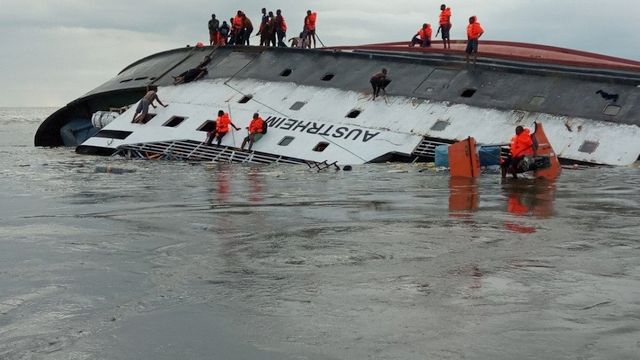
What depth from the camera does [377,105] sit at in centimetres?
2484

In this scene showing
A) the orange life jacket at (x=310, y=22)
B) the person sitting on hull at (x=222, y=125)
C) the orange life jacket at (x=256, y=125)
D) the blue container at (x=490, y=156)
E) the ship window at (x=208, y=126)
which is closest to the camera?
the blue container at (x=490, y=156)

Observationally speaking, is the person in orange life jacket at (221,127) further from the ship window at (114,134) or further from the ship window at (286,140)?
the ship window at (114,134)

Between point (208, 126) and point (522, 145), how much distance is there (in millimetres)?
10763

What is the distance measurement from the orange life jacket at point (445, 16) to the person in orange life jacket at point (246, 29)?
664 centimetres

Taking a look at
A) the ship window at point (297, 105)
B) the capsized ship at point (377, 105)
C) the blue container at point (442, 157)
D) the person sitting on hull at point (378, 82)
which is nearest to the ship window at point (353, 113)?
the capsized ship at point (377, 105)

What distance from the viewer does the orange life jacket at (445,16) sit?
29161mm

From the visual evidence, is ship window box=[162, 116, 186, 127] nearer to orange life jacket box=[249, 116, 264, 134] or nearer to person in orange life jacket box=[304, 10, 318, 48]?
orange life jacket box=[249, 116, 264, 134]

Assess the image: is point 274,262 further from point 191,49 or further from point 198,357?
point 191,49

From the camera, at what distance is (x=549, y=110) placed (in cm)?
2242

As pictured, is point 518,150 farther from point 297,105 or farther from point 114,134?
point 114,134

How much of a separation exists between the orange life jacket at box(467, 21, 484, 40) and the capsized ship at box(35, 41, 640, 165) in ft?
2.63

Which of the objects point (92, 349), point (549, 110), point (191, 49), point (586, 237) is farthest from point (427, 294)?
point (191, 49)

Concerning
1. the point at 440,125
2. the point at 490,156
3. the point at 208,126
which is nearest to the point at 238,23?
the point at 208,126

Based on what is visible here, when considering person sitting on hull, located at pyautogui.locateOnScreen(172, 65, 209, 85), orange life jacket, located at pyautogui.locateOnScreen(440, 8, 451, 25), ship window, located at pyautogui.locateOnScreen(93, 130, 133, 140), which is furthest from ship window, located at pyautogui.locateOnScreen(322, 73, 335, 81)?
ship window, located at pyautogui.locateOnScreen(93, 130, 133, 140)
